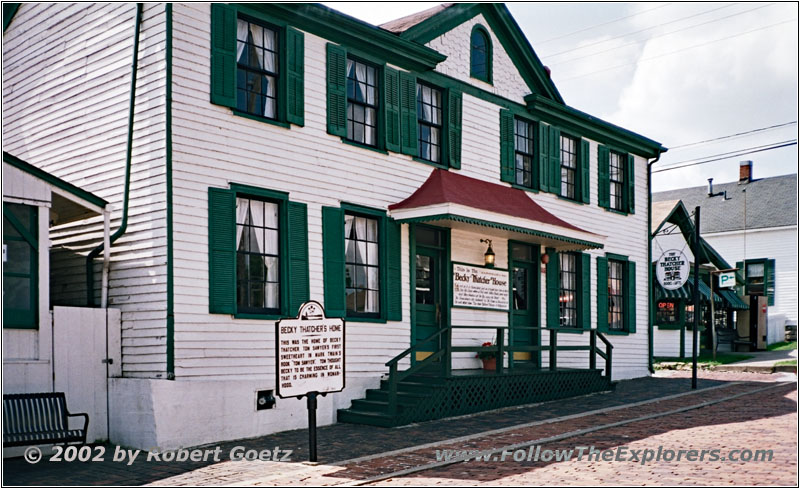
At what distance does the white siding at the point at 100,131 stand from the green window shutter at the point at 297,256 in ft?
7.10

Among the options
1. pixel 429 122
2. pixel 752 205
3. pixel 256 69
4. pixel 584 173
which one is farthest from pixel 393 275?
pixel 752 205

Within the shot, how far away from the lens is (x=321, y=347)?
1011cm

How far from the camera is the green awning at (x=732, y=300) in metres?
31.2

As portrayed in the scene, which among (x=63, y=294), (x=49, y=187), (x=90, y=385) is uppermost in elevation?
(x=49, y=187)

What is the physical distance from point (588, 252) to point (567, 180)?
1.77m

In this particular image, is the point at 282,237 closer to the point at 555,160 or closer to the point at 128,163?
the point at 128,163

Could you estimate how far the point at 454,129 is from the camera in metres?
16.3

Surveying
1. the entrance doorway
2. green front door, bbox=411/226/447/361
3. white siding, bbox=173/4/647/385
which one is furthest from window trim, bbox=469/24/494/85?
green front door, bbox=411/226/447/361

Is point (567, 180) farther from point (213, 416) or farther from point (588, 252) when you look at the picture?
point (213, 416)

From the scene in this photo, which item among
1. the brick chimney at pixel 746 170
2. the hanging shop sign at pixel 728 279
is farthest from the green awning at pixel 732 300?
the brick chimney at pixel 746 170

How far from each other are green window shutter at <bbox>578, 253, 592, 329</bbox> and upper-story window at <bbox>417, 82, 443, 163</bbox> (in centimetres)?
530

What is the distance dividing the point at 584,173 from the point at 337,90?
809cm

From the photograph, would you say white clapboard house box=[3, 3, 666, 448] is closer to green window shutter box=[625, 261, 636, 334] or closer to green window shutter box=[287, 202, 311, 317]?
green window shutter box=[287, 202, 311, 317]

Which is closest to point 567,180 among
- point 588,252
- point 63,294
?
point 588,252
